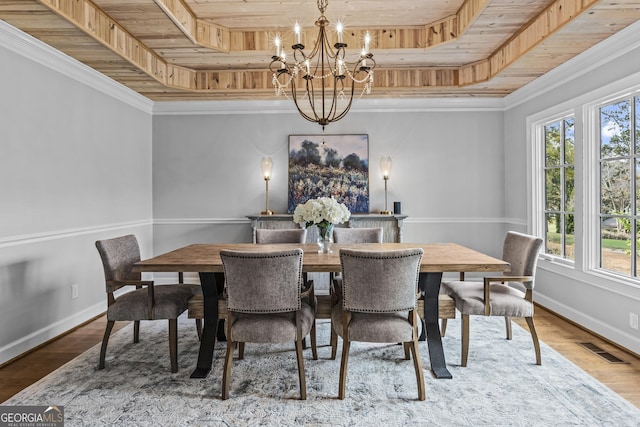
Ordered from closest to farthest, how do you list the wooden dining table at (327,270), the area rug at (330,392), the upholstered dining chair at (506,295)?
the area rug at (330,392), the wooden dining table at (327,270), the upholstered dining chair at (506,295)

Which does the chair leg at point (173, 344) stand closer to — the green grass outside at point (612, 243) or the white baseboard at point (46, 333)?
the white baseboard at point (46, 333)

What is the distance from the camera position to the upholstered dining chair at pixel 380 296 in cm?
221

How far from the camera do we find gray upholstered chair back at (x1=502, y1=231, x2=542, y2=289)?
2857 mm

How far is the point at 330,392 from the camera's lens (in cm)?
238

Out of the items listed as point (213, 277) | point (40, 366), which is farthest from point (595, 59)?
point (40, 366)

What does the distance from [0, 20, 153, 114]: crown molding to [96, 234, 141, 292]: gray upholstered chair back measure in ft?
5.20

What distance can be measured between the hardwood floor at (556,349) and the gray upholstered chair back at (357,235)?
1600mm

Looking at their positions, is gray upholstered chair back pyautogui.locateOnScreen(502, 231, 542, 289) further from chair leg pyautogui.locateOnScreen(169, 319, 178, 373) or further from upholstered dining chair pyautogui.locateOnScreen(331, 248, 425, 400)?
chair leg pyautogui.locateOnScreen(169, 319, 178, 373)

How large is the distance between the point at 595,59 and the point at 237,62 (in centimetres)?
323

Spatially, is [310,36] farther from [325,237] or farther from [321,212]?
[325,237]

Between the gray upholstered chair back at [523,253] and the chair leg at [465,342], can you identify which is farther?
the gray upholstered chair back at [523,253]

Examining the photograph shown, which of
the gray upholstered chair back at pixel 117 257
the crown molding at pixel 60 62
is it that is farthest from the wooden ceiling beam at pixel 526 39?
the crown molding at pixel 60 62

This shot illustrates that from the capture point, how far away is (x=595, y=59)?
3.32m

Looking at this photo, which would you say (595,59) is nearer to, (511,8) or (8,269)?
(511,8)
